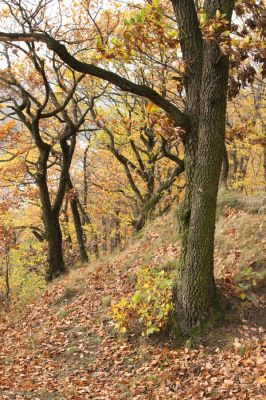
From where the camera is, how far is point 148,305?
7.75 m

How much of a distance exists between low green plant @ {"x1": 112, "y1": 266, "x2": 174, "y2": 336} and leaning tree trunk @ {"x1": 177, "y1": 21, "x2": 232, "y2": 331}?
0.35 metres

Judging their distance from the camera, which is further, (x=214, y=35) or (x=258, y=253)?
(x=258, y=253)

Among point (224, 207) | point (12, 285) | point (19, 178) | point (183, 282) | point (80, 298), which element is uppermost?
point (19, 178)

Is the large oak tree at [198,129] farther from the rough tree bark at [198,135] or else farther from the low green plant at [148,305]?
the low green plant at [148,305]

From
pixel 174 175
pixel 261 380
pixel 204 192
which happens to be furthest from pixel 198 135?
pixel 174 175

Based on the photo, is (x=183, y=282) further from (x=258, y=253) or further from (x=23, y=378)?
(x=23, y=378)

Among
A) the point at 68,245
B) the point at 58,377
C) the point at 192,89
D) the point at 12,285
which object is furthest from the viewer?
the point at 12,285

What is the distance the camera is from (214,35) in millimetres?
6000

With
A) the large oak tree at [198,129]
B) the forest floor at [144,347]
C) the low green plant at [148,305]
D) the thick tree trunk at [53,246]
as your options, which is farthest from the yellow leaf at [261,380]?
the thick tree trunk at [53,246]

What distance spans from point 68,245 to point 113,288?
1341 centimetres

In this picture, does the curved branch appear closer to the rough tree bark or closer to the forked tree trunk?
the rough tree bark

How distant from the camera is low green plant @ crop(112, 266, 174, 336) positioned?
7.43m

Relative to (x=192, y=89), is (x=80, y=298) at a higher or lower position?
lower

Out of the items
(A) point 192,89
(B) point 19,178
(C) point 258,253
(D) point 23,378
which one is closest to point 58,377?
(D) point 23,378
